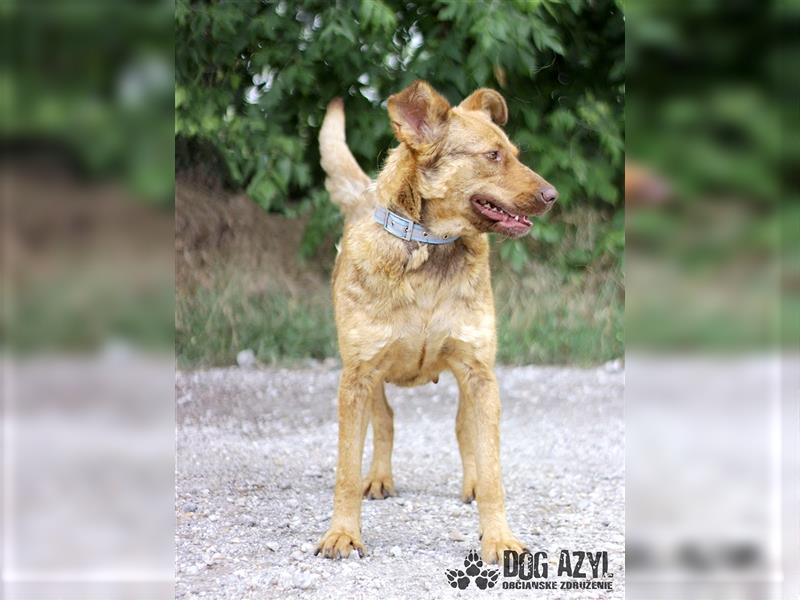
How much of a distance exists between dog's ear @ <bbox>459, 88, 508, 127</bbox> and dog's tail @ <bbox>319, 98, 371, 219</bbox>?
87 centimetres

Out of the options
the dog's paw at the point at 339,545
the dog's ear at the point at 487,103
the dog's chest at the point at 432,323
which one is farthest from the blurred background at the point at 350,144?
the dog's paw at the point at 339,545

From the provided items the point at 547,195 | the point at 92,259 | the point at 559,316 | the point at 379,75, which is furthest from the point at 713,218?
the point at 559,316

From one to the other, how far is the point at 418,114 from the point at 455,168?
28 centimetres

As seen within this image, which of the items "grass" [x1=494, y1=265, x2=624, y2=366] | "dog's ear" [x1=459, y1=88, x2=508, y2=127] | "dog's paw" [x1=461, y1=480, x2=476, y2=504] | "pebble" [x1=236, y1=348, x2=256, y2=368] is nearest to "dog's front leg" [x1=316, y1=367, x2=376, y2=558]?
"dog's paw" [x1=461, y1=480, x2=476, y2=504]

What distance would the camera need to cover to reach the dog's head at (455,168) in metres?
3.60

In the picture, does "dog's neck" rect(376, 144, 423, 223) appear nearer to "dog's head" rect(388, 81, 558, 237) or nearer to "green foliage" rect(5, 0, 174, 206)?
"dog's head" rect(388, 81, 558, 237)

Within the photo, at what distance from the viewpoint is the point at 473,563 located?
3.65 meters

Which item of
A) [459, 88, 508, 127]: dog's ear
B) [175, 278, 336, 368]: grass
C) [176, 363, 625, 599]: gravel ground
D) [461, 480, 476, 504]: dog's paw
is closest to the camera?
[176, 363, 625, 599]: gravel ground

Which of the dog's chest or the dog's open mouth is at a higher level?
the dog's open mouth

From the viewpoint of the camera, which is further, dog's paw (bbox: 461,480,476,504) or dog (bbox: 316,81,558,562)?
dog's paw (bbox: 461,480,476,504)

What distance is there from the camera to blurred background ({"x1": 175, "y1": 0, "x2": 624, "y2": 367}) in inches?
214

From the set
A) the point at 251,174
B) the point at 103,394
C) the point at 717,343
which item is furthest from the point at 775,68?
the point at 251,174

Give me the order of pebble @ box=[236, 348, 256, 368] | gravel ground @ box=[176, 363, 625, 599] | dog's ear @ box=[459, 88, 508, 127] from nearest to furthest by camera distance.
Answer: gravel ground @ box=[176, 363, 625, 599]
dog's ear @ box=[459, 88, 508, 127]
pebble @ box=[236, 348, 256, 368]
